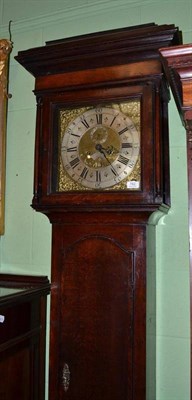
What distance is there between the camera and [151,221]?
1.23 meters

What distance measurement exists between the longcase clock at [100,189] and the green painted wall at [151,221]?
0.10m

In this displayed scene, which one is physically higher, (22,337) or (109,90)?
(109,90)

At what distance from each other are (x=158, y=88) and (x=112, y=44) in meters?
0.22

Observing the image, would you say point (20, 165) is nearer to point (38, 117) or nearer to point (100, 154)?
point (38, 117)

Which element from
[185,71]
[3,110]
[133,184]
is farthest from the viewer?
[3,110]

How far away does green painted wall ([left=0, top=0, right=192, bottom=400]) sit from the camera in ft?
4.27

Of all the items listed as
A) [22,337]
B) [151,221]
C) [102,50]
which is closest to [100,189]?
[151,221]

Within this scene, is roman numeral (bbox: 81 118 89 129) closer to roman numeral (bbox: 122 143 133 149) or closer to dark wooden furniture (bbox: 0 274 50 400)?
roman numeral (bbox: 122 143 133 149)

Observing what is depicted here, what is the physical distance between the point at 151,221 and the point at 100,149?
1.03 ft

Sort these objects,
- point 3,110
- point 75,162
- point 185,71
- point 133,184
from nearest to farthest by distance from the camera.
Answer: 1. point 185,71
2. point 133,184
3. point 75,162
4. point 3,110

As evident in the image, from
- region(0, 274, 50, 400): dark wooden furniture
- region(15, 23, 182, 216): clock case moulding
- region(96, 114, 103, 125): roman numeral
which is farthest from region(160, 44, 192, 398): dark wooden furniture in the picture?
region(0, 274, 50, 400): dark wooden furniture

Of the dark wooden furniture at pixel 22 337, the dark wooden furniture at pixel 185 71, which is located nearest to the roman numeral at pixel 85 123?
the dark wooden furniture at pixel 185 71

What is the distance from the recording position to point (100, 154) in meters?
1.26

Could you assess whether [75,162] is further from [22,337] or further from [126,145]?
[22,337]
